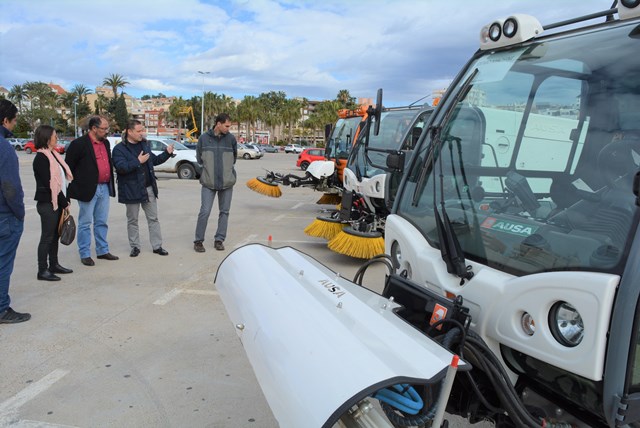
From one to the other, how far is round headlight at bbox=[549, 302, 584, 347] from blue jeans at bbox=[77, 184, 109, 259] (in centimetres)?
572

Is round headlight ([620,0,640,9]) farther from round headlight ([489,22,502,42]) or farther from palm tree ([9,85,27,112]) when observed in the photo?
palm tree ([9,85,27,112])

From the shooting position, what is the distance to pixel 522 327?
70.8 inches

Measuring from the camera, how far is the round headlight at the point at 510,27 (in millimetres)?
2357

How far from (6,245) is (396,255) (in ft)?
11.2

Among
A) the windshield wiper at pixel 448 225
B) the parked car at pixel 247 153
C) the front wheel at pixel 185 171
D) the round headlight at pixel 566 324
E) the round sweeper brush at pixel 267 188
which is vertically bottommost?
the parked car at pixel 247 153

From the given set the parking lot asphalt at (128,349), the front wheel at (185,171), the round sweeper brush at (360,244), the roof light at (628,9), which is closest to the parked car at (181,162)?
the front wheel at (185,171)

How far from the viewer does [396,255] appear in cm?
274

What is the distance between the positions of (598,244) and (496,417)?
0.91 metres

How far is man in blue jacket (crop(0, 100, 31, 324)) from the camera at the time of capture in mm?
3944

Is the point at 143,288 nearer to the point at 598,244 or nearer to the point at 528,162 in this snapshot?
the point at 528,162

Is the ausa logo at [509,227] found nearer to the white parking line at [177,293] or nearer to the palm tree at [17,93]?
the white parking line at [177,293]

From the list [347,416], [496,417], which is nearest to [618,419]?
[496,417]

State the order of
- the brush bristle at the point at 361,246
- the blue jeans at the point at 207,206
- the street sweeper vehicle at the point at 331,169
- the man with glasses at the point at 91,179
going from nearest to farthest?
the man with glasses at the point at 91,179 < the brush bristle at the point at 361,246 < the blue jeans at the point at 207,206 < the street sweeper vehicle at the point at 331,169

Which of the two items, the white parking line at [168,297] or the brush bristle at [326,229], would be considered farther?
the brush bristle at [326,229]
